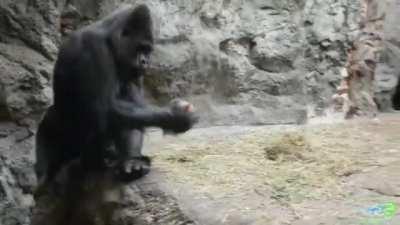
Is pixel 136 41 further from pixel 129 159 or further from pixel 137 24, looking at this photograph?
pixel 129 159

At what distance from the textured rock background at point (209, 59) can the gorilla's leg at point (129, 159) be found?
96cm

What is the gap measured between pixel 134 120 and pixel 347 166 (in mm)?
1032

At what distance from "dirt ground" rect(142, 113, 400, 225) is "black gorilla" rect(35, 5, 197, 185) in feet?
0.82

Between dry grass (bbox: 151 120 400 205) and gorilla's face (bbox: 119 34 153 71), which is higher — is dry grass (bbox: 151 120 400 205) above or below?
below

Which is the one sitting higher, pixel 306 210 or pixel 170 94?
pixel 170 94

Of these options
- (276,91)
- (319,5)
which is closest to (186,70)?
(276,91)

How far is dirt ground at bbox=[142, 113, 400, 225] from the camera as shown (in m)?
2.70

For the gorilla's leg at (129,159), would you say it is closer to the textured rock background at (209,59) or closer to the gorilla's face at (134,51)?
the gorilla's face at (134,51)

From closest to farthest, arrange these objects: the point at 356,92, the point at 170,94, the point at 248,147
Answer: the point at 248,147, the point at 170,94, the point at 356,92

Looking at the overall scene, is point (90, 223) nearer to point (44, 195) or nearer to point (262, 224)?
point (44, 195)

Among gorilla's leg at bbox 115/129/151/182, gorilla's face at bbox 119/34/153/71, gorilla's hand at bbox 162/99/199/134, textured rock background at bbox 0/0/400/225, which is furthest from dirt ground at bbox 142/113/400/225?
gorilla's face at bbox 119/34/153/71

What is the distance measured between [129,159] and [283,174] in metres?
0.71

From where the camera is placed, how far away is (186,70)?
174 inches

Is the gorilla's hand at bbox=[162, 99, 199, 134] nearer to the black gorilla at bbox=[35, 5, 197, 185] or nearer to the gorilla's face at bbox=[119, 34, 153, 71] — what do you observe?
the black gorilla at bbox=[35, 5, 197, 185]
